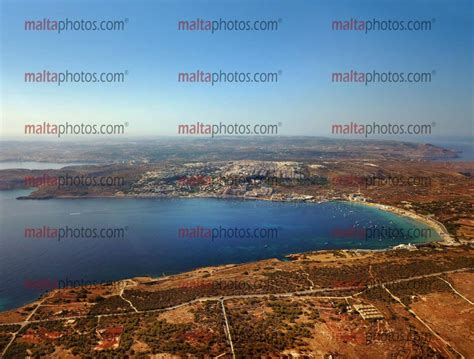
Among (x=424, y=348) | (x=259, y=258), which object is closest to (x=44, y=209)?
(x=259, y=258)

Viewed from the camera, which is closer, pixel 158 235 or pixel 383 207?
pixel 158 235

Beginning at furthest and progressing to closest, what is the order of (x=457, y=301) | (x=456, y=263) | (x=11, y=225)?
(x=11, y=225) → (x=456, y=263) → (x=457, y=301)

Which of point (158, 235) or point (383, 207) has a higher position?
point (383, 207)

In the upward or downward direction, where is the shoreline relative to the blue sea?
upward

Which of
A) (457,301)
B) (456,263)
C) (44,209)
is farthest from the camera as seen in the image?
(44,209)

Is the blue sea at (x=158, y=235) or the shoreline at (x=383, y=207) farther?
the shoreline at (x=383, y=207)

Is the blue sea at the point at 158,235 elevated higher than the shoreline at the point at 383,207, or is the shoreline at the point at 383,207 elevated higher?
the shoreline at the point at 383,207

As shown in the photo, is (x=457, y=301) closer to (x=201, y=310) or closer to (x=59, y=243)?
(x=201, y=310)

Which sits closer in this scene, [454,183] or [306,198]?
[306,198]

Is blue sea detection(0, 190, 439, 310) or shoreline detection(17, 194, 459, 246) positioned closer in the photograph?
A: blue sea detection(0, 190, 439, 310)
